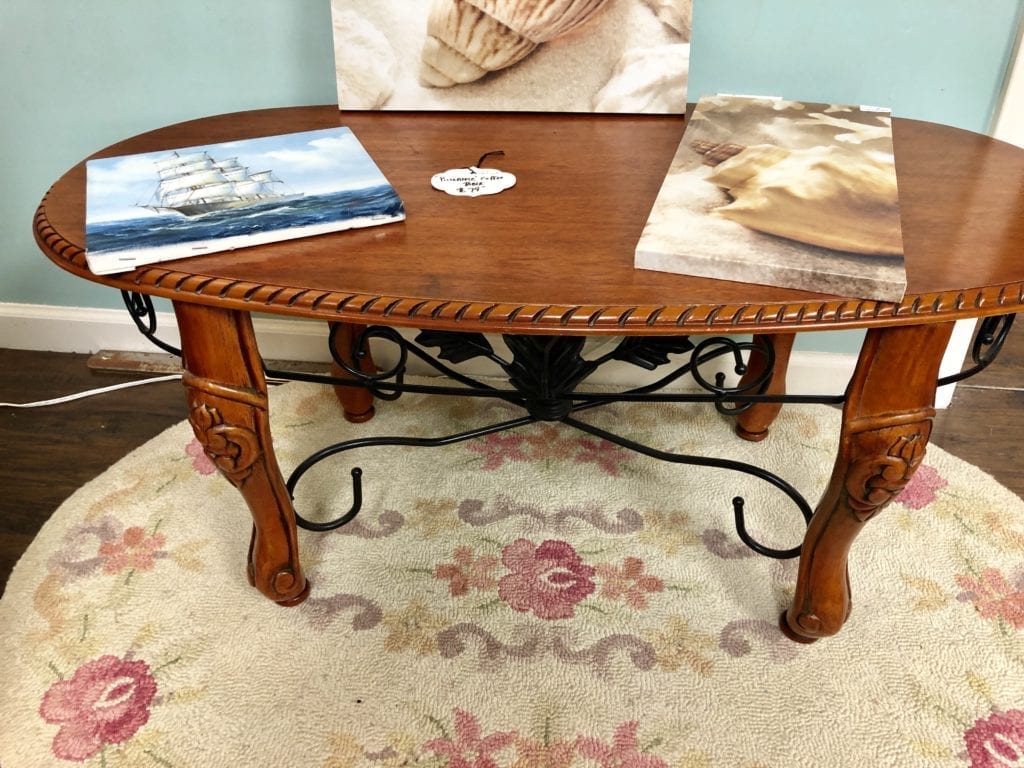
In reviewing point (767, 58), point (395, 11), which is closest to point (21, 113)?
point (395, 11)

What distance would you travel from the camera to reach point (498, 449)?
1.42 metres

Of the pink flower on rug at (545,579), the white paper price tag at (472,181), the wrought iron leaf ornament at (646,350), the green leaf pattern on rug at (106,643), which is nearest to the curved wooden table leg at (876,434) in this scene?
the wrought iron leaf ornament at (646,350)

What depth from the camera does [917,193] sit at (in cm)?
90

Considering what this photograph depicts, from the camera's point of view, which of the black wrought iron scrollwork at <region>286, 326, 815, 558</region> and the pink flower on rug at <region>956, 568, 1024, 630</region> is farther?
the pink flower on rug at <region>956, 568, 1024, 630</region>

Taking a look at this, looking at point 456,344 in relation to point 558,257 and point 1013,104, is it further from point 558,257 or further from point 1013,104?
point 1013,104

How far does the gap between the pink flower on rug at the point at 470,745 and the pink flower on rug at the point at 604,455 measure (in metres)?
0.49

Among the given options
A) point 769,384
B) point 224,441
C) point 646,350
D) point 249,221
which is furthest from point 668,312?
point 769,384

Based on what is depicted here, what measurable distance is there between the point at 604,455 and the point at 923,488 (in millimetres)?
511

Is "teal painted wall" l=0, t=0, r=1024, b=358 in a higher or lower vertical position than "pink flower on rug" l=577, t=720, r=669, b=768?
higher

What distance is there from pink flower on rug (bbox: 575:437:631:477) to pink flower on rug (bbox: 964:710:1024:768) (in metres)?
0.60

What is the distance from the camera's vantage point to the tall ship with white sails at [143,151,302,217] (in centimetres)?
84

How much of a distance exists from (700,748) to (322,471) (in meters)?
0.73

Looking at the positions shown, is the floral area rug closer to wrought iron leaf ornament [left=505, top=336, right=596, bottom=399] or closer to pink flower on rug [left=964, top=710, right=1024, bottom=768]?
pink flower on rug [left=964, top=710, right=1024, bottom=768]

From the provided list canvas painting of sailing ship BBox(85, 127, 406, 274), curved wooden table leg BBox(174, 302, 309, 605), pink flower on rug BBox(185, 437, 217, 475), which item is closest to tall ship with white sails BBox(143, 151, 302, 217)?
canvas painting of sailing ship BBox(85, 127, 406, 274)
